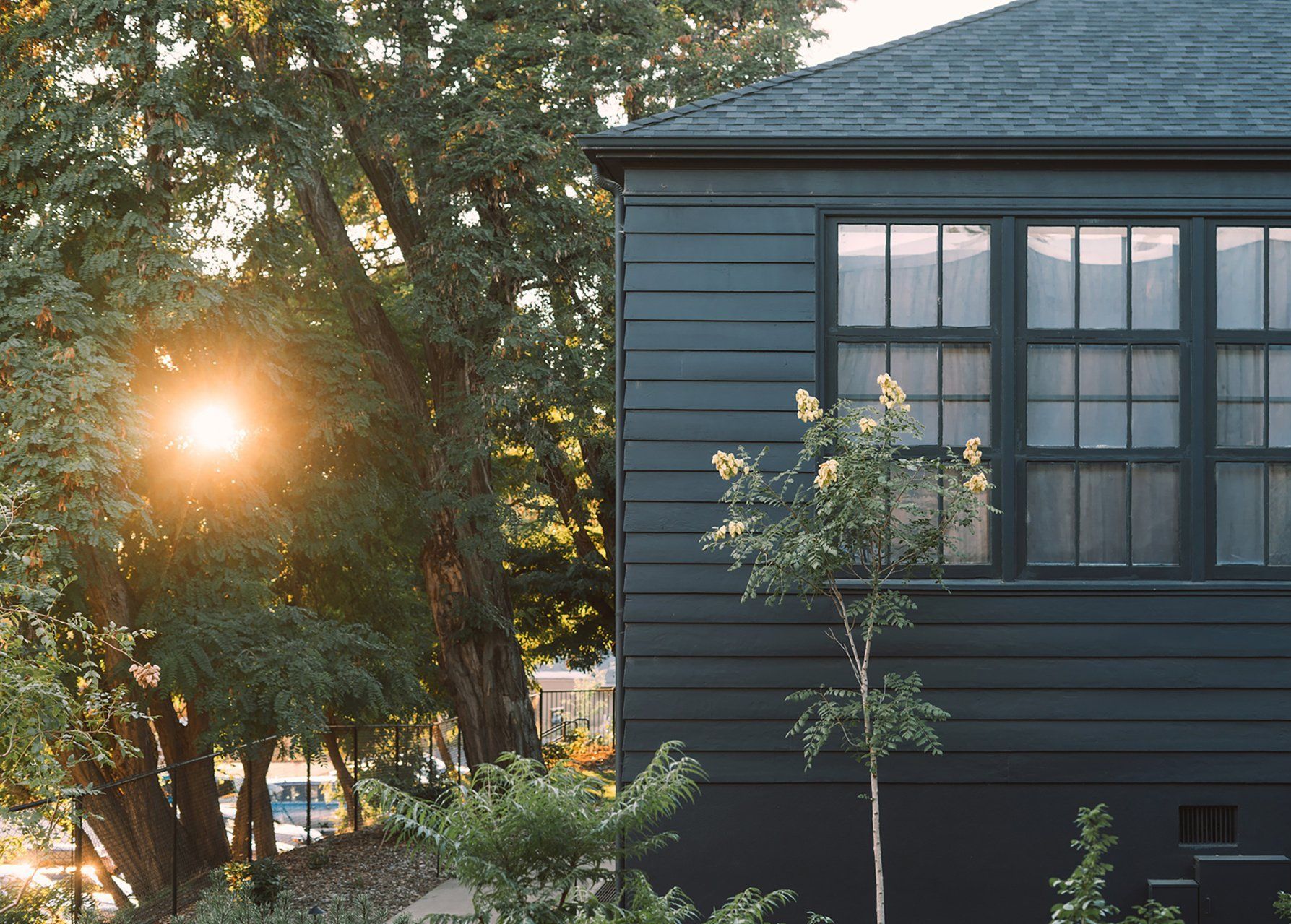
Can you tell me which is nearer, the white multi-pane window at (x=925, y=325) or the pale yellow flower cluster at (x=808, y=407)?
the pale yellow flower cluster at (x=808, y=407)

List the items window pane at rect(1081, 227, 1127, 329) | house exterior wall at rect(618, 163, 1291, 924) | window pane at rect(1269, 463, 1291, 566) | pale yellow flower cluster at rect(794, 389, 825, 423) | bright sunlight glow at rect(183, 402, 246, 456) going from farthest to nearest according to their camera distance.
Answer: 1. bright sunlight glow at rect(183, 402, 246, 456)
2. window pane at rect(1081, 227, 1127, 329)
3. window pane at rect(1269, 463, 1291, 566)
4. house exterior wall at rect(618, 163, 1291, 924)
5. pale yellow flower cluster at rect(794, 389, 825, 423)

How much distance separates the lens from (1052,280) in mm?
6992

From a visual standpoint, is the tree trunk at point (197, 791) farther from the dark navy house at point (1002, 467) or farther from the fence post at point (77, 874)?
the dark navy house at point (1002, 467)

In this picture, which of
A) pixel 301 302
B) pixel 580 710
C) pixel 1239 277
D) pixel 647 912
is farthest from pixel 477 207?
pixel 580 710

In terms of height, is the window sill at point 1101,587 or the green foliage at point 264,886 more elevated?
the window sill at point 1101,587

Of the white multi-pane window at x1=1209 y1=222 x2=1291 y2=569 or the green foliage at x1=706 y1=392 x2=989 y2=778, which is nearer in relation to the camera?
the green foliage at x1=706 y1=392 x2=989 y2=778

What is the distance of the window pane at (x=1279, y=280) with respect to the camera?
6.95 meters

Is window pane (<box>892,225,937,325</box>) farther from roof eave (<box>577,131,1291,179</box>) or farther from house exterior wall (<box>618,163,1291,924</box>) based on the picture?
house exterior wall (<box>618,163,1291,924</box>)

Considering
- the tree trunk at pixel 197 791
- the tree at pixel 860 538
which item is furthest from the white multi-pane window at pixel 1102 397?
the tree trunk at pixel 197 791

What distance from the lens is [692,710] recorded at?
6840 millimetres

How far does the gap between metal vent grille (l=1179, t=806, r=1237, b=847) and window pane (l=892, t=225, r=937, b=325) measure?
3.10 meters

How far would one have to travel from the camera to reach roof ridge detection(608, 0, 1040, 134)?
286 inches

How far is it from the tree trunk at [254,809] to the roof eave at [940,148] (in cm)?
729

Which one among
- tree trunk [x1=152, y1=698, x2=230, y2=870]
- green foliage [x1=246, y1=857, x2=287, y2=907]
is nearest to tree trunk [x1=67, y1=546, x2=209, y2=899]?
tree trunk [x1=152, y1=698, x2=230, y2=870]
